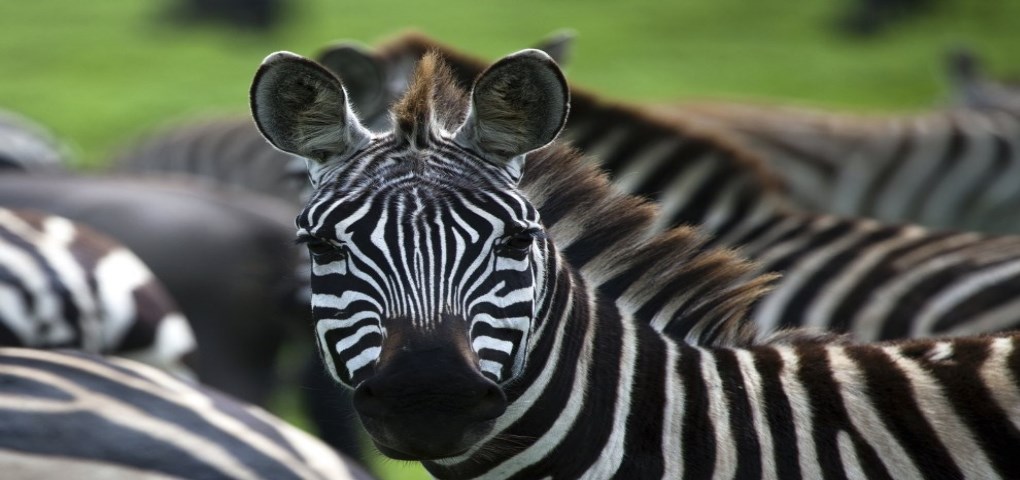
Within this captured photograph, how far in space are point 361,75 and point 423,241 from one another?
10.7ft

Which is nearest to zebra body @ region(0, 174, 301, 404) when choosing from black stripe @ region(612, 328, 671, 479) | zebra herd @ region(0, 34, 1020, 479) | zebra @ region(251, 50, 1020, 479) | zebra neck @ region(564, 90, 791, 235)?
zebra neck @ region(564, 90, 791, 235)

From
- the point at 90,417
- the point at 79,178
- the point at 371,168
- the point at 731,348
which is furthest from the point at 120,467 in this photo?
the point at 79,178

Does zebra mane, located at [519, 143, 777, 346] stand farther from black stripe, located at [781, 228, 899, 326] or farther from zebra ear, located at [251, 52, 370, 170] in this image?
black stripe, located at [781, 228, 899, 326]

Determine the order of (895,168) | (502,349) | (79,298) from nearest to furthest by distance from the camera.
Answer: (502,349), (79,298), (895,168)

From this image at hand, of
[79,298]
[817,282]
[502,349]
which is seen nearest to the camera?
[502,349]

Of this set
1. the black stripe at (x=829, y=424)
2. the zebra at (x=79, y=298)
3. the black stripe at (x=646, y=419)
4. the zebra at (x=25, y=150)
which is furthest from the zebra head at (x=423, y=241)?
the zebra at (x=25, y=150)

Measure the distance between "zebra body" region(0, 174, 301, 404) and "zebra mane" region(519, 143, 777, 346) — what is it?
11.2 ft

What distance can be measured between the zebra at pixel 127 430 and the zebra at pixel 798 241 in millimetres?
1884

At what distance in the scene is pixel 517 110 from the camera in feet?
9.39

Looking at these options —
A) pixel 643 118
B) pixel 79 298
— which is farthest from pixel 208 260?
pixel 643 118

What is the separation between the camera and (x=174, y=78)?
23.7 meters

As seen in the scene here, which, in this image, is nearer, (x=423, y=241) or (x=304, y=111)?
(x=423, y=241)

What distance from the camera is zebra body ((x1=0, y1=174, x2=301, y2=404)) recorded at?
21.7 feet

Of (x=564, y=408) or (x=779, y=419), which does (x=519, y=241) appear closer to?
(x=564, y=408)
